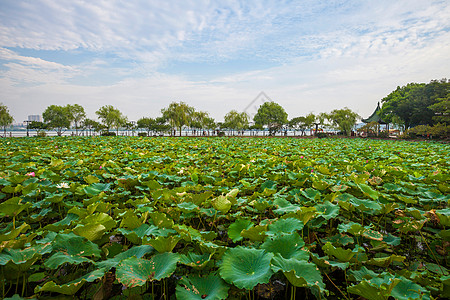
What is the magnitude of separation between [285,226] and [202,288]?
2.26 feet

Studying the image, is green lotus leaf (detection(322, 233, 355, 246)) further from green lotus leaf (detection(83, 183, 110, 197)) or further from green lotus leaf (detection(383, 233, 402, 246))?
green lotus leaf (detection(83, 183, 110, 197))

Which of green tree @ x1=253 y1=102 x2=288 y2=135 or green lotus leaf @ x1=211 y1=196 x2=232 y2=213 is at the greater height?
green tree @ x1=253 y1=102 x2=288 y2=135

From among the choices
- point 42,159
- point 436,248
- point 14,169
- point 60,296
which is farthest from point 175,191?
point 42,159

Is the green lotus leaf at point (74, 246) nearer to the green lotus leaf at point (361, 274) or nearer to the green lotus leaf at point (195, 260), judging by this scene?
the green lotus leaf at point (195, 260)

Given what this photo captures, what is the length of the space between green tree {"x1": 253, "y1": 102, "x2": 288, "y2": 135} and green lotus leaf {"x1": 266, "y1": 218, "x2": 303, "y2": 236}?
47563mm

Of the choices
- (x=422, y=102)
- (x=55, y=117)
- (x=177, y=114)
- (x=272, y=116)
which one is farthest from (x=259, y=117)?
(x=55, y=117)

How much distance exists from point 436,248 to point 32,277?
2.80 meters

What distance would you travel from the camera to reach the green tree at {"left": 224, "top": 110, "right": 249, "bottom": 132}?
52094 mm

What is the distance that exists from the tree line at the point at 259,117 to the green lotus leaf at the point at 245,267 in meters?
28.9

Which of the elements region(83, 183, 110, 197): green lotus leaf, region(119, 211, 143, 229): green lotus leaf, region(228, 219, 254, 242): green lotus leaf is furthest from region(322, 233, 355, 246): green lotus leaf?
region(83, 183, 110, 197): green lotus leaf

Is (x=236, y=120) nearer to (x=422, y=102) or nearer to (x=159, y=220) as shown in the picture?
(x=422, y=102)

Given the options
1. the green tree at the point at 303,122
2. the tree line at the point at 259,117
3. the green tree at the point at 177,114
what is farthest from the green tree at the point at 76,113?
the green tree at the point at 303,122

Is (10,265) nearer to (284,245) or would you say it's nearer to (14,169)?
(284,245)

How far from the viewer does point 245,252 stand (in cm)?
115
